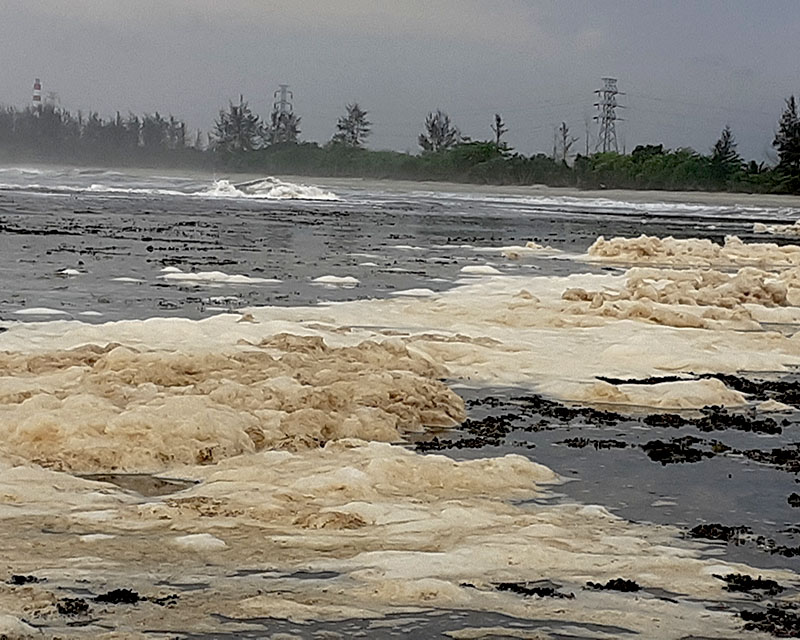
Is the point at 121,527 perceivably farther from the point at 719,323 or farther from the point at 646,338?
the point at 719,323

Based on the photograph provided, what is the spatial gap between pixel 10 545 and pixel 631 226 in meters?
46.8

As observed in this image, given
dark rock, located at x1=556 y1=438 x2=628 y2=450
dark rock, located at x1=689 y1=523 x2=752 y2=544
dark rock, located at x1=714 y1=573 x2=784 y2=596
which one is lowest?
dark rock, located at x1=556 y1=438 x2=628 y2=450

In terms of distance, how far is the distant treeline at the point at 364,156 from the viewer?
3871 inches

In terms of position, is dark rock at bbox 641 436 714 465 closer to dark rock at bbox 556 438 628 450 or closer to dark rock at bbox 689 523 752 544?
dark rock at bbox 556 438 628 450

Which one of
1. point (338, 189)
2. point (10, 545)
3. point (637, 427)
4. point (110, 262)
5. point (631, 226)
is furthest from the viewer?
point (338, 189)

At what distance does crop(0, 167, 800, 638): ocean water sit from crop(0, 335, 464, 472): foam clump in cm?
3

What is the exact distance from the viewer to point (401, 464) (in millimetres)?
8055

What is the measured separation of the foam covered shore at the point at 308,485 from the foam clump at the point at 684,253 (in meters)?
15.6

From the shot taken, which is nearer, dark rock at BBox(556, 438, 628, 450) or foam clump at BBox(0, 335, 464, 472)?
foam clump at BBox(0, 335, 464, 472)

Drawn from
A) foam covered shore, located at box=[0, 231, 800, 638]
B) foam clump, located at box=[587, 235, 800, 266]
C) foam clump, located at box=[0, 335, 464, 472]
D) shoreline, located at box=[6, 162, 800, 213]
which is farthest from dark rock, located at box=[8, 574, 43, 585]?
shoreline, located at box=[6, 162, 800, 213]

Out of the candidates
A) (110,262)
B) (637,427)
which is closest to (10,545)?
(637,427)

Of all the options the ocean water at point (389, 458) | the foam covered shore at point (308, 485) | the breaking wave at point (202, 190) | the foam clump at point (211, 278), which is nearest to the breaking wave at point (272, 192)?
the breaking wave at point (202, 190)

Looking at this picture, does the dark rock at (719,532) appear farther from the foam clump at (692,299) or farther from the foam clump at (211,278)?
the foam clump at (211,278)

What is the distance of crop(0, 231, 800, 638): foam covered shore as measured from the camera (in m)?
5.65
